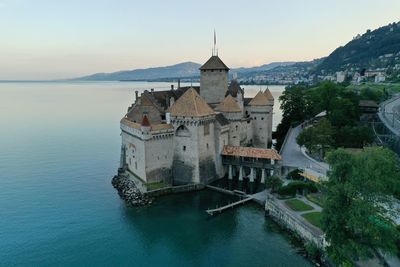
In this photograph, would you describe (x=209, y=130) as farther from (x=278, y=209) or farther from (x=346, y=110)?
(x=346, y=110)

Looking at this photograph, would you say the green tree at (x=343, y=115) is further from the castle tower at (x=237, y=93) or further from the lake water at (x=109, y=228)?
the lake water at (x=109, y=228)

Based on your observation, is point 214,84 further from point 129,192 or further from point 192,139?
point 129,192

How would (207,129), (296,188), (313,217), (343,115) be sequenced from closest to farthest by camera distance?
(313,217) → (296,188) → (207,129) → (343,115)

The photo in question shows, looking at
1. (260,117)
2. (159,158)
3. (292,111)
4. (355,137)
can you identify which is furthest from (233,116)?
(292,111)

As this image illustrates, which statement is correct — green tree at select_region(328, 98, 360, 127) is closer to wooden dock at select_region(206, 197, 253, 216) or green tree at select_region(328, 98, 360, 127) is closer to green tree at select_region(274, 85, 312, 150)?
green tree at select_region(274, 85, 312, 150)

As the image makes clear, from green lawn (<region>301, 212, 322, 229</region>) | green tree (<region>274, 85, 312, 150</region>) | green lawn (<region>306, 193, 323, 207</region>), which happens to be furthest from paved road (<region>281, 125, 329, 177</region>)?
green tree (<region>274, 85, 312, 150</region>)

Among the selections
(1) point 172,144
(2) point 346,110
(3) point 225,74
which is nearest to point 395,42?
(2) point 346,110
